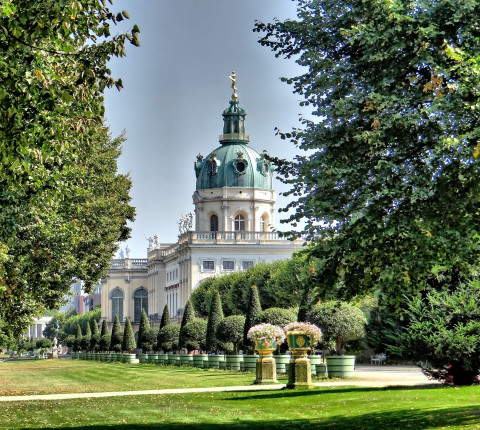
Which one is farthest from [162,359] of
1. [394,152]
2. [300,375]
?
[394,152]

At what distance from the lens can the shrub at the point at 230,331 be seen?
6106 cm

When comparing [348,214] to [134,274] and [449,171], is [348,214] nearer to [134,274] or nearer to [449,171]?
[449,171]

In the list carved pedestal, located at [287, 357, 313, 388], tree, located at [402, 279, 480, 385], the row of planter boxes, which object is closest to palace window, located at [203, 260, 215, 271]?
the row of planter boxes

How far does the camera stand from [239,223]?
12875cm

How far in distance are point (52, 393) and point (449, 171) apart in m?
21.0

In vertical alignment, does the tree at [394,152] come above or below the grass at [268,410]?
above

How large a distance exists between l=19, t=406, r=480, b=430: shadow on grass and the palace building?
321ft

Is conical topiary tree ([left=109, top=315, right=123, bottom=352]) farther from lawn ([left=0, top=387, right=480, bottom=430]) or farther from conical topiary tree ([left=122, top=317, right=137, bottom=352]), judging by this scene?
lawn ([left=0, top=387, right=480, bottom=430])

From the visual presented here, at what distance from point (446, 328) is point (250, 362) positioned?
73.1ft

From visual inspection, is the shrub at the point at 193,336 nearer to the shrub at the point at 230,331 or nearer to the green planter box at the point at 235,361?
the shrub at the point at 230,331

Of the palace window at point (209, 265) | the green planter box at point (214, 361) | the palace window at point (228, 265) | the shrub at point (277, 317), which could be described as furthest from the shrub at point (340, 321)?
the palace window at point (209, 265)

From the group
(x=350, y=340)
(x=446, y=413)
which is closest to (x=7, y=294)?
(x=446, y=413)

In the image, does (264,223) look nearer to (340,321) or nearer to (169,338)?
(169,338)

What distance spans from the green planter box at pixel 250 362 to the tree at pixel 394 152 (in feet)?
91.3
